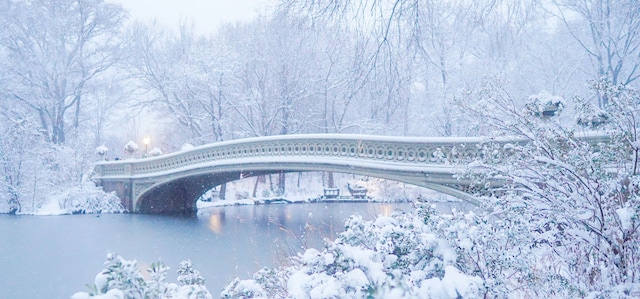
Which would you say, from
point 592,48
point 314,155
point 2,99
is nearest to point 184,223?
point 314,155

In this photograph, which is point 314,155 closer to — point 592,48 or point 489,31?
point 489,31

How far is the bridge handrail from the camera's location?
8.71 meters

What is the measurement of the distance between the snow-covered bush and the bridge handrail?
2.58 metres

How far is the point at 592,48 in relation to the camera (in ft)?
55.8

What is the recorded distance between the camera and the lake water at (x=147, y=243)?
8227 millimetres

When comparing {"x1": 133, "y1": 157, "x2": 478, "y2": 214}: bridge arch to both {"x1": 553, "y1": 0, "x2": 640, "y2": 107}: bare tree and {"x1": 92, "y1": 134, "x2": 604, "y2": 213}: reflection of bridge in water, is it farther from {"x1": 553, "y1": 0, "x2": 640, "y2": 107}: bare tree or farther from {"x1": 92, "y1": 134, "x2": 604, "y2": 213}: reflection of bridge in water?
{"x1": 553, "y1": 0, "x2": 640, "y2": 107}: bare tree

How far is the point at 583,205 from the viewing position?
288 centimetres

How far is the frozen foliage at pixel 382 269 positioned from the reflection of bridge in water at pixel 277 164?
1478 mm

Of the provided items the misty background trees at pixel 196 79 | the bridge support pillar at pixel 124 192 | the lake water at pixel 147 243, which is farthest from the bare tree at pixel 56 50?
the lake water at pixel 147 243

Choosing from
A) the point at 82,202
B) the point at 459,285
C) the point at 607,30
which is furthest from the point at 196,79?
the point at 459,285

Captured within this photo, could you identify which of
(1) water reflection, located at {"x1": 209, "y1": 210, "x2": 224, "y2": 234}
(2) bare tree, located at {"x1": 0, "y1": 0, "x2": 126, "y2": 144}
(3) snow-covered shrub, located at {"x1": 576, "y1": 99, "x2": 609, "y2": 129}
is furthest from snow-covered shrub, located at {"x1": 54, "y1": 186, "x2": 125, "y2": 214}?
(3) snow-covered shrub, located at {"x1": 576, "y1": 99, "x2": 609, "y2": 129}

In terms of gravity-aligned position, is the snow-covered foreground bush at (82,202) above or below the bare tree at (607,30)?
below

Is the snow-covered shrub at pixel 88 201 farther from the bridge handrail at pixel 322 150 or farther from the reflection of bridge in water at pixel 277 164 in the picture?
the bridge handrail at pixel 322 150

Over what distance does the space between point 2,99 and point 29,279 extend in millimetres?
15279
